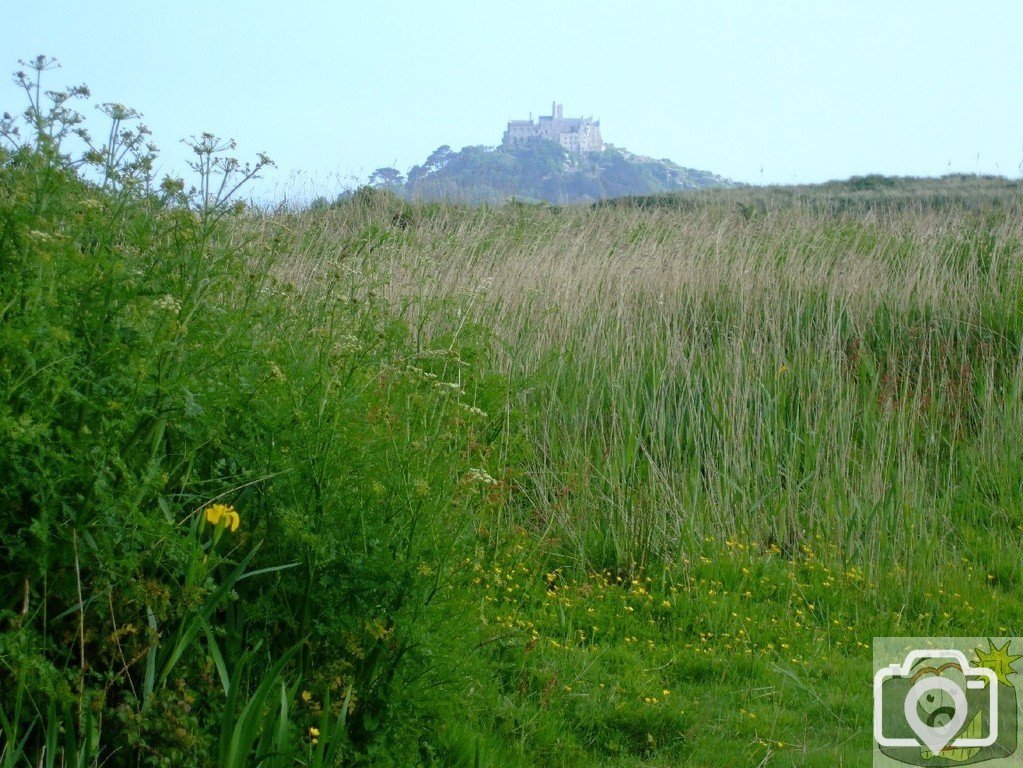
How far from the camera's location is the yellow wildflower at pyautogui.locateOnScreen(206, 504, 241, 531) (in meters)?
2.76

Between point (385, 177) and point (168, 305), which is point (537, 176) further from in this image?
point (168, 305)

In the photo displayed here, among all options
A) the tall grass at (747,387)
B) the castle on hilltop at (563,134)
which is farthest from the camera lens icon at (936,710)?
the castle on hilltop at (563,134)

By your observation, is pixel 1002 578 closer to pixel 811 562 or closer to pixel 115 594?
pixel 811 562

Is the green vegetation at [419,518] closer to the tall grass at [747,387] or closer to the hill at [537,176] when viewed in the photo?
the tall grass at [747,387]

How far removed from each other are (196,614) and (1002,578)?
14.0 feet

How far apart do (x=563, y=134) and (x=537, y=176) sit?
32.2 metres

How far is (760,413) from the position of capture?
590 cm

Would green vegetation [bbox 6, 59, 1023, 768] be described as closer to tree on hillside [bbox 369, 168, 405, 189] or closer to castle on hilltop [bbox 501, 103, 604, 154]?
tree on hillside [bbox 369, 168, 405, 189]

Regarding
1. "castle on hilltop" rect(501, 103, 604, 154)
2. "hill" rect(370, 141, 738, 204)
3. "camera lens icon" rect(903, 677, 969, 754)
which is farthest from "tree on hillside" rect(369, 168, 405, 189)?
"castle on hilltop" rect(501, 103, 604, 154)

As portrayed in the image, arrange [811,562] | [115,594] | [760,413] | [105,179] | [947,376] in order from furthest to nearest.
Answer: [947,376] → [760,413] → [811,562] → [105,179] → [115,594]

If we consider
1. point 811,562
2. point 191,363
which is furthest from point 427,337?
point 191,363

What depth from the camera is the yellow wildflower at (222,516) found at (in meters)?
2.76

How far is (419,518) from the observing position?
299 centimetres

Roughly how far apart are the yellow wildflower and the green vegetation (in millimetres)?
16
